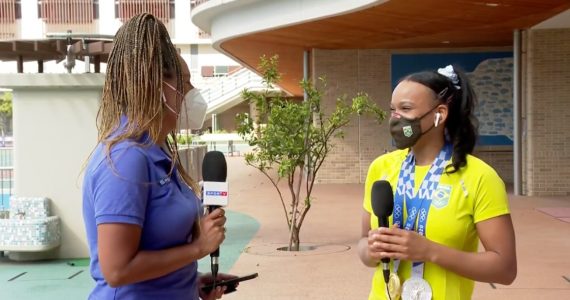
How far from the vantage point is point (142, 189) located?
2.18 metres


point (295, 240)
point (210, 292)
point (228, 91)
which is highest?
point (228, 91)

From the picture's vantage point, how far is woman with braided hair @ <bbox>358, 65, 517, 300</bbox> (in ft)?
8.14

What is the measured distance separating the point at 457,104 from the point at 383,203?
0.52 metres

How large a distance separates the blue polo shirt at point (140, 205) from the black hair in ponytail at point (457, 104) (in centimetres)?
94

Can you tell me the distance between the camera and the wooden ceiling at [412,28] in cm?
1358

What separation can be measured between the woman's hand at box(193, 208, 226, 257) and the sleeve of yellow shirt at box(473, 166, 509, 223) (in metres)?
0.83

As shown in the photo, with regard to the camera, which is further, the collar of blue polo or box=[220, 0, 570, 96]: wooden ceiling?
box=[220, 0, 570, 96]: wooden ceiling

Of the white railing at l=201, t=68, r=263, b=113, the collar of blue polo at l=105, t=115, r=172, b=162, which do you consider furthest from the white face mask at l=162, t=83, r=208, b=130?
the white railing at l=201, t=68, r=263, b=113

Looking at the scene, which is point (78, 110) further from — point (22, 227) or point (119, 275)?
point (119, 275)

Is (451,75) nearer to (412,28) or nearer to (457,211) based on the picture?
(457,211)

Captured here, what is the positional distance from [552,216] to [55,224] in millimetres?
7948

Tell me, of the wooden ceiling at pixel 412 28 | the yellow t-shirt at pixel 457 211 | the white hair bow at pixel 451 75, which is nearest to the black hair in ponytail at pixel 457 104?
the white hair bow at pixel 451 75

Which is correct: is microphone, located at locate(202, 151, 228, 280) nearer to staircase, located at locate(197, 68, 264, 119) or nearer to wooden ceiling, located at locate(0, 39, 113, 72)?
wooden ceiling, located at locate(0, 39, 113, 72)

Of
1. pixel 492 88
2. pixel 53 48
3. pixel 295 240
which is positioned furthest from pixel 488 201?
pixel 492 88
